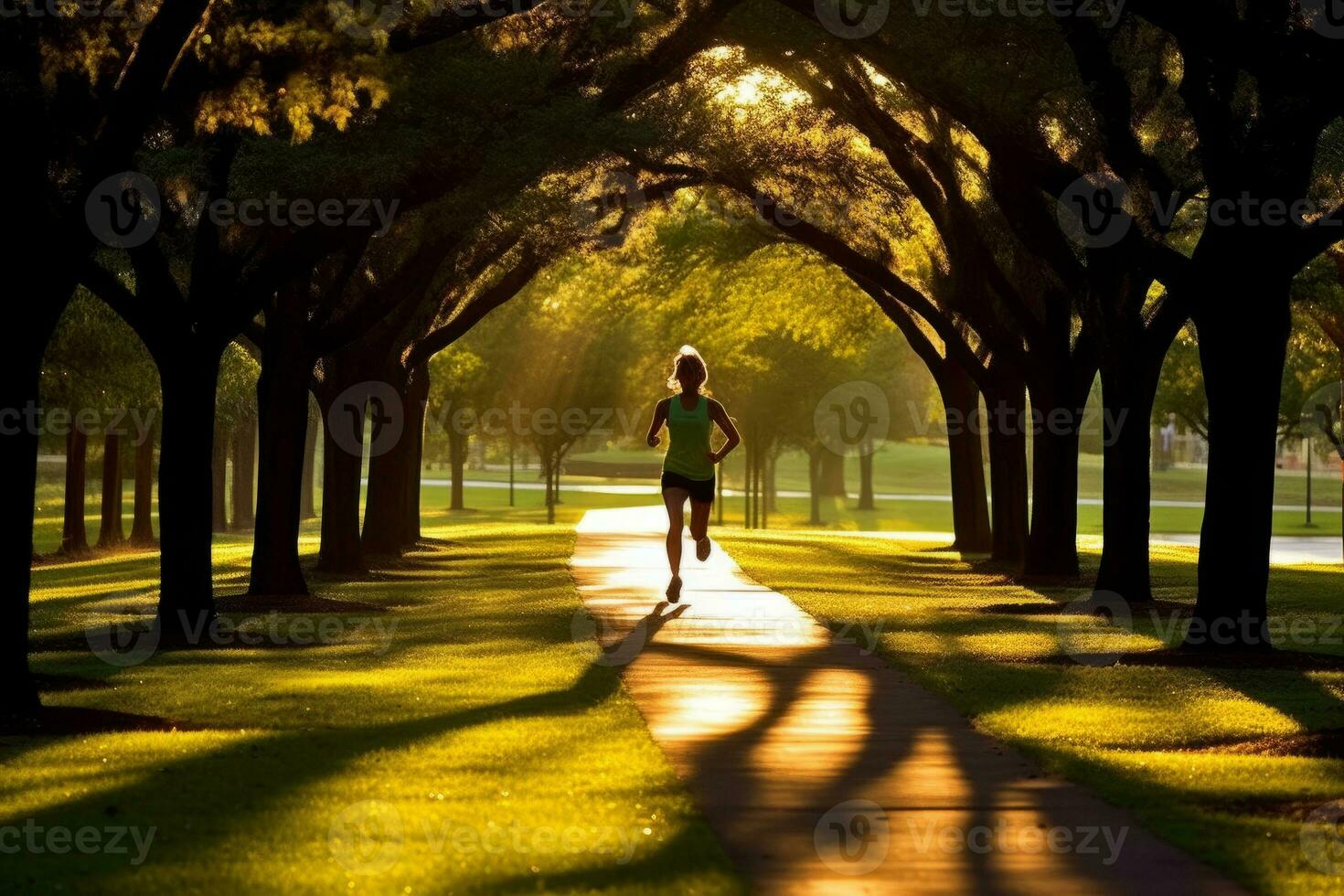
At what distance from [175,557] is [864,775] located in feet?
31.5

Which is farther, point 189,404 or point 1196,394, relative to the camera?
point 1196,394

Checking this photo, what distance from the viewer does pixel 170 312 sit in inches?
648

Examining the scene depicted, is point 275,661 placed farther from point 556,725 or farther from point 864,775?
point 864,775

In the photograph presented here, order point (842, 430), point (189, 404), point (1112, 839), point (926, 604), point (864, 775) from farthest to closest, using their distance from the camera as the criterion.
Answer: point (842, 430) → point (926, 604) → point (189, 404) → point (864, 775) → point (1112, 839)

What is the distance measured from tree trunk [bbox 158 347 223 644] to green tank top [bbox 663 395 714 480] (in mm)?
3975

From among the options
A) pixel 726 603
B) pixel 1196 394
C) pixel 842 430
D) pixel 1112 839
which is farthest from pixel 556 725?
pixel 842 430

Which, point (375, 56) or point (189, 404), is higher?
point (375, 56)

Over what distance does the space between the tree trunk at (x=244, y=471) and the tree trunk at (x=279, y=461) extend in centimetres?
2534

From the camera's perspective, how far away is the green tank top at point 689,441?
50.6ft
